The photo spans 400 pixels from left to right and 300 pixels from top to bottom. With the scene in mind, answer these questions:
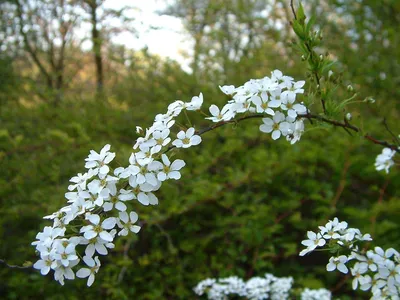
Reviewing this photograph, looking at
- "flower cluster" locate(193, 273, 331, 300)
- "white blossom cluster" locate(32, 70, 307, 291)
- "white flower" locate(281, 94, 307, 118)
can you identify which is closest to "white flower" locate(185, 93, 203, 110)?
"white blossom cluster" locate(32, 70, 307, 291)

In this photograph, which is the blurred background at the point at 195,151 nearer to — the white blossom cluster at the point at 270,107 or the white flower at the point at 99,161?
the white blossom cluster at the point at 270,107

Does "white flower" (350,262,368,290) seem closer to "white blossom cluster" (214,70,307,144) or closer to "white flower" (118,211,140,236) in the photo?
"white blossom cluster" (214,70,307,144)

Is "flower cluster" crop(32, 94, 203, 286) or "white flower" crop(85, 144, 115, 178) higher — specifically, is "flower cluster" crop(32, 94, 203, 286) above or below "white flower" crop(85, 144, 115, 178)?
below

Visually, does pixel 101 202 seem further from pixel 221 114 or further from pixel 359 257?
pixel 359 257

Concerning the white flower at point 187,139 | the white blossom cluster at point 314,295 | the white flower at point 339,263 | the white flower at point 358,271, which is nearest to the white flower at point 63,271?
the white flower at point 187,139

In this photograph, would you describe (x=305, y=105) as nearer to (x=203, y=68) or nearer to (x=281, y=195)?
(x=281, y=195)

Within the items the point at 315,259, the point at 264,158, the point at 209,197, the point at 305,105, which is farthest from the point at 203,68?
the point at 305,105

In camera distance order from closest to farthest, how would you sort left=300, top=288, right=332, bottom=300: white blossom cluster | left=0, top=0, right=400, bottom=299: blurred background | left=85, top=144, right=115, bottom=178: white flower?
1. left=85, top=144, right=115, bottom=178: white flower
2. left=300, top=288, right=332, bottom=300: white blossom cluster
3. left=0, top=0, right=400, bottom=299: blurred background
